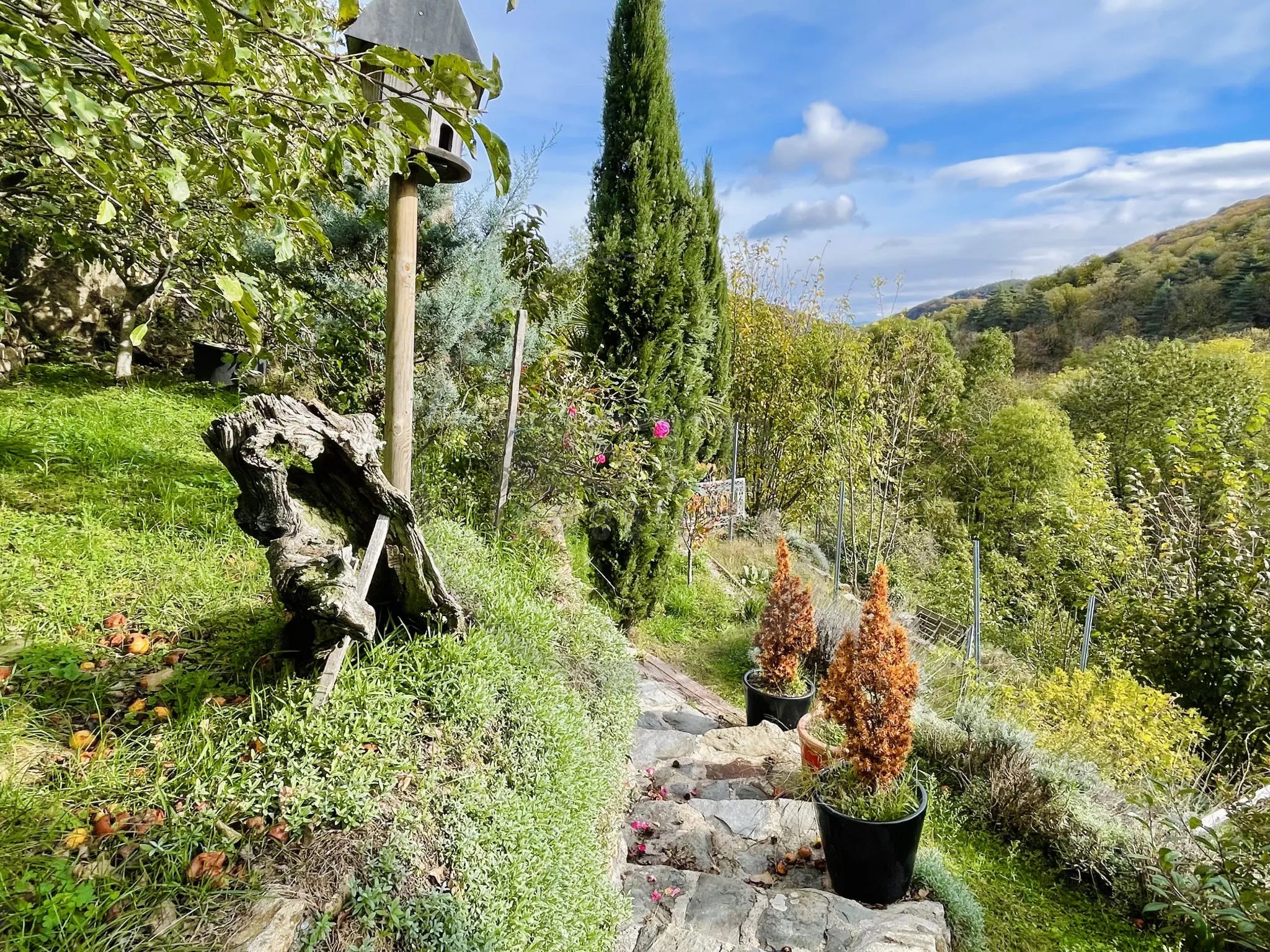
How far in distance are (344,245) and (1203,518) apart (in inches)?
460

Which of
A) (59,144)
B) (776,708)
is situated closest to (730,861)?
(776,708)

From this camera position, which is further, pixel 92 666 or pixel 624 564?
pixel 624 564

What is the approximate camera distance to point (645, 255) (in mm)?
5672

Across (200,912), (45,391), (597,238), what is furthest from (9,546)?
(597,238)

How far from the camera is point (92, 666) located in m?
2.14

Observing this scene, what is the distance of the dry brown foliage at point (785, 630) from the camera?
479 centimetres

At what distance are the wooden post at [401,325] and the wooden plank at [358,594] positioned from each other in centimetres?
43

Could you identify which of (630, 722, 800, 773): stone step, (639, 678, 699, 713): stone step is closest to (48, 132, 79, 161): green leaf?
(630, 722, 800, 773): stone step

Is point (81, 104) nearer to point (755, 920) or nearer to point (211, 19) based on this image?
point (211, 19)

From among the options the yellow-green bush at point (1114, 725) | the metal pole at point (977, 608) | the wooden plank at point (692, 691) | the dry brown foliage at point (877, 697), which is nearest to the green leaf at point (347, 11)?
the dry brown foliage at point (877, 697)

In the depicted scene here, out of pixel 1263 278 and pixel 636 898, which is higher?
pixel 1263 278

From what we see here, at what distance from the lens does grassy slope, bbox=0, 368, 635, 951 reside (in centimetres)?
156

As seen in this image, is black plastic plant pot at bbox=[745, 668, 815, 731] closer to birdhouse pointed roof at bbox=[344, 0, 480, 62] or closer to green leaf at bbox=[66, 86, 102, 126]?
birdhouse pointed roof at bbox=[344, 0, 480, 62]

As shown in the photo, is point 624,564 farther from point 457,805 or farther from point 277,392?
point 457,805
